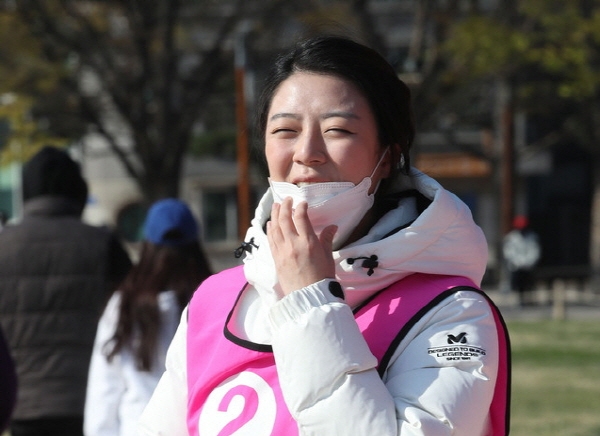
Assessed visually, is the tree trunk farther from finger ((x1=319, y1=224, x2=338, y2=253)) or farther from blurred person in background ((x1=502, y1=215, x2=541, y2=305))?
finger ((x1=319, y1=224, x2=338, y2=253))

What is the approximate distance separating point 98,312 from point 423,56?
1519 centimetres

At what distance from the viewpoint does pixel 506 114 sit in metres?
24.6

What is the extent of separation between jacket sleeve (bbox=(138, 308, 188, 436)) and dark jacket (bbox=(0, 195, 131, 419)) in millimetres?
2670

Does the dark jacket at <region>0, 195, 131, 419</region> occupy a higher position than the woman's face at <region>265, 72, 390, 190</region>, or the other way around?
the woman's face at <region>265, 72, 390, 190</region>

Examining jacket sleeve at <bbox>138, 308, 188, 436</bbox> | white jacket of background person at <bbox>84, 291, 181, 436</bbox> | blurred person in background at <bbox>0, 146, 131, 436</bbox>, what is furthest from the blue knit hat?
jacket sleeve at <bbox>138, 308, 188, 436</bbox>

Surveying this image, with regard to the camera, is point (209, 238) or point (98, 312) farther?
point (209, 238)

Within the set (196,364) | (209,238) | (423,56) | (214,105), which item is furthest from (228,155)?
(196,364)

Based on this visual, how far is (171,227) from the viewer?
16.0 ft

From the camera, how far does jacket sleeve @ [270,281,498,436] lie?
72.2 inches

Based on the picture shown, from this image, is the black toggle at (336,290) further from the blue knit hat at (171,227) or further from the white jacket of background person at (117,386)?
the blue knit hat at (171,227)

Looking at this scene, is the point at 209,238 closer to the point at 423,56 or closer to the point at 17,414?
the point at 423,56

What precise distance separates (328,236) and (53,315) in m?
3.07

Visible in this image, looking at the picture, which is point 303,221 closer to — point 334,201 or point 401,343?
point 334,201

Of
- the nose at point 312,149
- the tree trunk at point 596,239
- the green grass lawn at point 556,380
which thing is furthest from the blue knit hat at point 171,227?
the tree trunk at point 596,239
